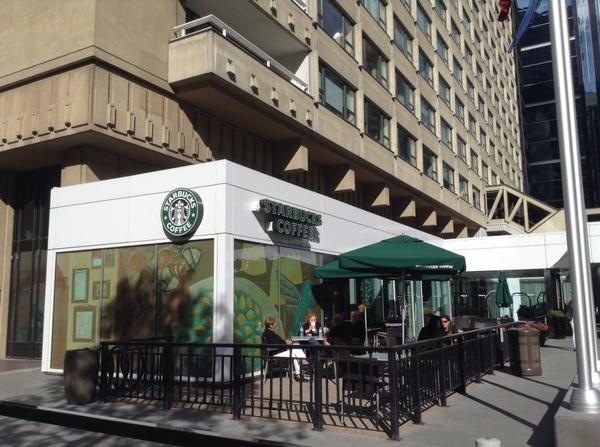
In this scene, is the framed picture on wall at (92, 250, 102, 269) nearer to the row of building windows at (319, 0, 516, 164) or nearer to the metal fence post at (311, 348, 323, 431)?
the metal fence post at (311, 348, 323, 431)

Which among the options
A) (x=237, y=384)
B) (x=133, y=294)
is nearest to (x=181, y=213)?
(x=133, y=294)

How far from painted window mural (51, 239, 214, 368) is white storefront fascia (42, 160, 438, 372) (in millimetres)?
222

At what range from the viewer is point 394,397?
7.23 meters

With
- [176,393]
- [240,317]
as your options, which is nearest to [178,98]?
[240,317]

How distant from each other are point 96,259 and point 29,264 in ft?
17.3

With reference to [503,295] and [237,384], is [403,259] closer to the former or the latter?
[237,384]

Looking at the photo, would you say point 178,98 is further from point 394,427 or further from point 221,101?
point 394,427

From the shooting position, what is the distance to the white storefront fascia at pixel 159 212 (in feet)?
40.3

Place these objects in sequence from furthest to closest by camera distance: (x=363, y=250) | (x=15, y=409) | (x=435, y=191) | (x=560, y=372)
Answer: (x=435, y=191) → (x=560, y=372) → (x=363, y=250) → (x=15, y=409)

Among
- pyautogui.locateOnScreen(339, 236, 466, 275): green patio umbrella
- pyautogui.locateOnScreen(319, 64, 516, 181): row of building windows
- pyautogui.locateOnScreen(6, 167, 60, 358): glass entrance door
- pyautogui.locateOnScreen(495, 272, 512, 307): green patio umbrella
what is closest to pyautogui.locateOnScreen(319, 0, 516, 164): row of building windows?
pyautogui.locateOnScreen(319, 64, 516, 181): row of building windows

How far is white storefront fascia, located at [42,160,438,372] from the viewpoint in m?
12.3

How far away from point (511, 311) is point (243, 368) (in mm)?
24435

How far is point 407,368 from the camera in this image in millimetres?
7871

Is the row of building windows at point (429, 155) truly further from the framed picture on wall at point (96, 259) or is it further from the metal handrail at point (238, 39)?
the framed picture on wall at point (96, 259)
